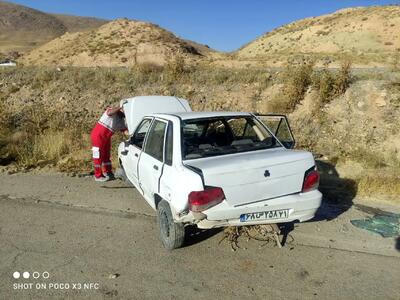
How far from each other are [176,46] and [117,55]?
8.58 metres

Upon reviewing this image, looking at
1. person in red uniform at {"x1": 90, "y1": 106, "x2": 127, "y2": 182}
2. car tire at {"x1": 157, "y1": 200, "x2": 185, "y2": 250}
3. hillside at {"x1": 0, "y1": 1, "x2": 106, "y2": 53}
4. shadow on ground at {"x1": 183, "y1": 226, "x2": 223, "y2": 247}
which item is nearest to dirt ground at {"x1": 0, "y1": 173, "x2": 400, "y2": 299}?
shadow on ground at {"x1": 183, "y1": 226, "x2": 223, "y2": 247}

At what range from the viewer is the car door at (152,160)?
507cm

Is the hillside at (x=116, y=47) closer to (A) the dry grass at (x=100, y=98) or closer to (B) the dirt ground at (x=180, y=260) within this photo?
(A) the dry grass at (x=100, y=98)

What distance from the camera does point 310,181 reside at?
4715 millimetres

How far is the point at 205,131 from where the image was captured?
18.9 ft

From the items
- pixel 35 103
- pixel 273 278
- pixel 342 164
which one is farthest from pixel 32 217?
pixel 35 103

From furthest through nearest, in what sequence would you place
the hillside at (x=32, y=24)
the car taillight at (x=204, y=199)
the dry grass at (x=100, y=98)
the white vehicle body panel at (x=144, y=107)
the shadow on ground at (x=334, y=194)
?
the hillside at (x=32, y=24), the dry grass at (x=100, y=98), the white vehicle body panel at (x=144, y=107), the shadow on ground at (x=334, y=194), the car taillight at (x=204, y=199)

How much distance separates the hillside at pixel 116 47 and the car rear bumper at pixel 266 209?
41.0 metres

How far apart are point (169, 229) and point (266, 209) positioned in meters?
1.19

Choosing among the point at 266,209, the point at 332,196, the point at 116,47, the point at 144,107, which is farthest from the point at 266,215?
the point at 116,47

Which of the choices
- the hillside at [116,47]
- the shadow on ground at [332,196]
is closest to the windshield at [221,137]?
the shadow on ground at [332,196]

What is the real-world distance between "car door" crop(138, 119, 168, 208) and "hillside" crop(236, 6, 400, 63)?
42.0 m

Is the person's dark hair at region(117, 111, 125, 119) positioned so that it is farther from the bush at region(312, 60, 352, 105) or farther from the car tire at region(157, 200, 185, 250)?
the bush at region(312, 60, 352, 105)

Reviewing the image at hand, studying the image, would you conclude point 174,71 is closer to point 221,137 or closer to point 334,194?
point 334,194
